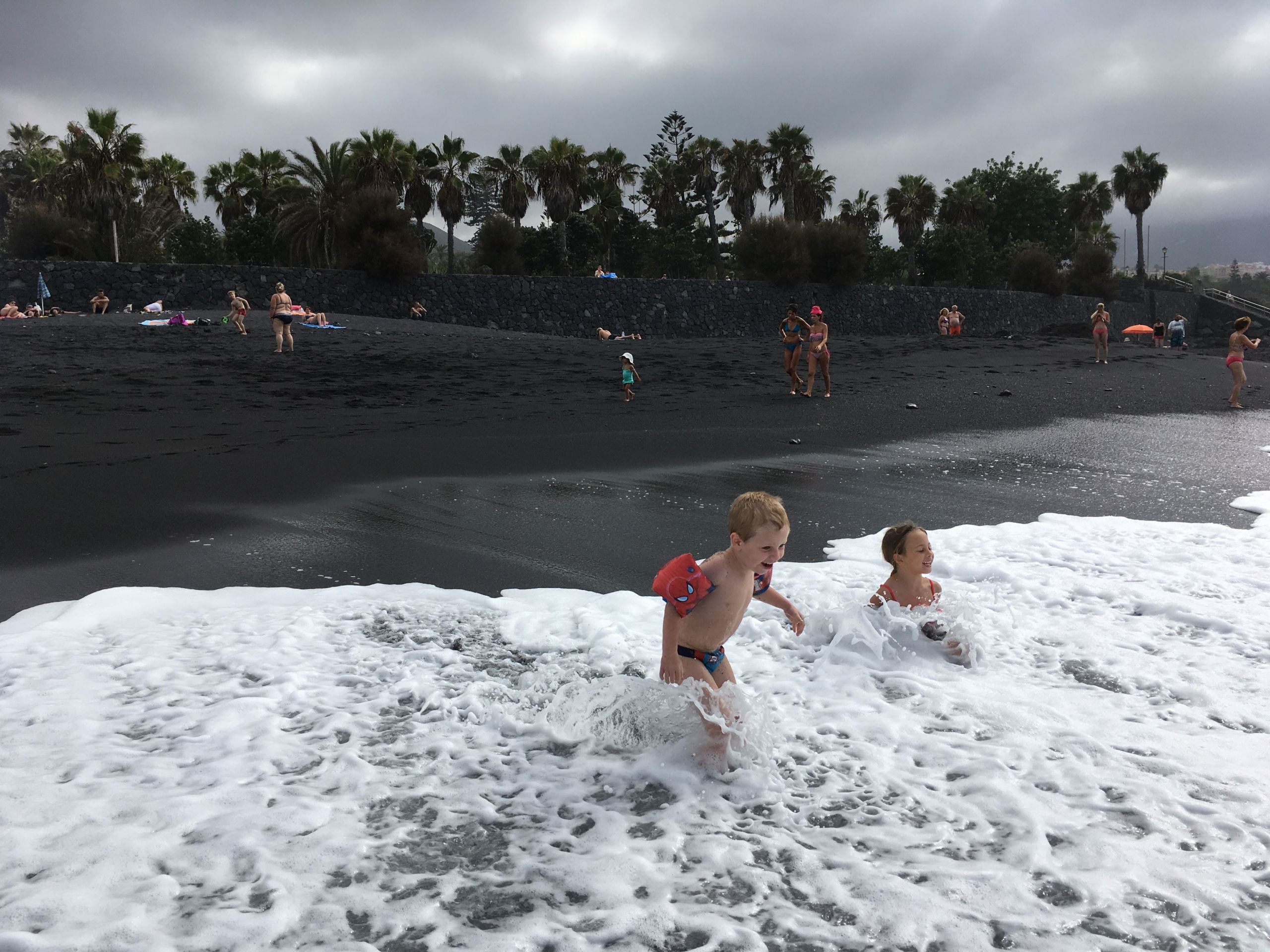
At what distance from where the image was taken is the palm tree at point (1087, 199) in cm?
6047

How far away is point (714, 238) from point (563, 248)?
9.26 meters

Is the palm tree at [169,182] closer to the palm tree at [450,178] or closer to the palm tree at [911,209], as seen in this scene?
the palm tree at [450,178]

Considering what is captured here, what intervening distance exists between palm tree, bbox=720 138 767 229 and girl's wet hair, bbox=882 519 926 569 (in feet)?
142

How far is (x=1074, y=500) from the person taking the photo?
8344 millimetres

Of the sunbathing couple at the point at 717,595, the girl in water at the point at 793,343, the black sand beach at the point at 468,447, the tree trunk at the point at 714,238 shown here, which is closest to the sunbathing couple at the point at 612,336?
the black sand beach at the point at 468,447

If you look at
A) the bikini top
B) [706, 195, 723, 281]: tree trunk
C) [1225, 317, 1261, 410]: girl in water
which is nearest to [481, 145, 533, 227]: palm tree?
[706, 195, 723, 281]: tree trunk

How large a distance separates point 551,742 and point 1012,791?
5.88 feet

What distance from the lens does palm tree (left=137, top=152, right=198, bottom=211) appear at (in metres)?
43.4

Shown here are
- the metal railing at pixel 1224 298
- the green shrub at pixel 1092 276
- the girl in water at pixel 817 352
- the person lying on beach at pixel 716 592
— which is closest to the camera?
the person lying on beach at pixel 716 592

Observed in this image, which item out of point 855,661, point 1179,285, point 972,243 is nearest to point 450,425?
point 855,661

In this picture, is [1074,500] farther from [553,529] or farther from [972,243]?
[972,243]

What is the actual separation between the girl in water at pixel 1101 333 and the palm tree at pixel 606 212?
2908cm

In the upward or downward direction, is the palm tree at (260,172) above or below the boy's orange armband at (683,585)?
above

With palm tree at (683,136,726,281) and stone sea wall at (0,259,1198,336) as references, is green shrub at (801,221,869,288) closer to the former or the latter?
stone sea wall at (0,259,1198,336)
